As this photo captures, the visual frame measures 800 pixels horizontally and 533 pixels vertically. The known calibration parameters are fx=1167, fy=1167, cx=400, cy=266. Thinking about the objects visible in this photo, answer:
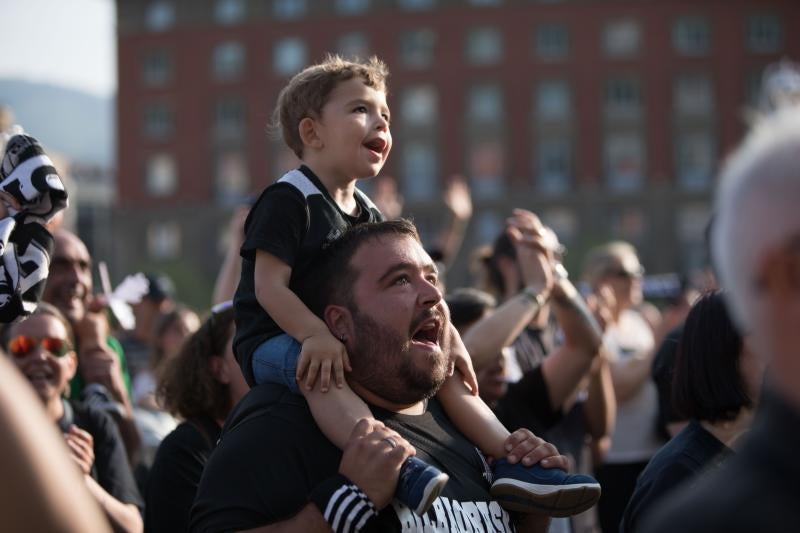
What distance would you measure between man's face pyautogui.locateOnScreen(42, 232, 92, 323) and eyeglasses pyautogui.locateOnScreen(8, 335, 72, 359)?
976 mm

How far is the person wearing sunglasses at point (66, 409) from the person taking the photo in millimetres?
4312

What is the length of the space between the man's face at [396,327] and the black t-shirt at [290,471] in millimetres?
125

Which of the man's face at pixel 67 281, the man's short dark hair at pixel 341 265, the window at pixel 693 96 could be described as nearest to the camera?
the man's short dark hair at pixel 341 265

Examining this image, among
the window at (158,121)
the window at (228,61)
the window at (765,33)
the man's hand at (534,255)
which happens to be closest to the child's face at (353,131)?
the man's hand at (534,255)

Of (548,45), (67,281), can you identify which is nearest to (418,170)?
(548,45)

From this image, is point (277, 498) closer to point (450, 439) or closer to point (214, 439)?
point (450, 439)

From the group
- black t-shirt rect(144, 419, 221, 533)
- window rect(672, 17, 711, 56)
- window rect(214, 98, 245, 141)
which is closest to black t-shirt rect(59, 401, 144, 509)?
black t-shirt rect(144, 419, 221, 533)

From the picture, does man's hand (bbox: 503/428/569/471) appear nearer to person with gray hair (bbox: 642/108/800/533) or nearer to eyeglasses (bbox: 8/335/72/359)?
person with gray hair (bbox: 642/108/800/533)

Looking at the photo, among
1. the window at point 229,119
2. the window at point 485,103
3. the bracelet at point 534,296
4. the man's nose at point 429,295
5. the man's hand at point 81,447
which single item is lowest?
the window at point 229,119

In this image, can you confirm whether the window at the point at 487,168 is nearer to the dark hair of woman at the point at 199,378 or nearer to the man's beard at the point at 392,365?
the dark hair of woman at the point at 199,378

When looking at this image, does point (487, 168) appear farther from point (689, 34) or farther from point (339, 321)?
point (339, 321)

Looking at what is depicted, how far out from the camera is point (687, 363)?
3.68 meters

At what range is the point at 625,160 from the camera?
57.0 metres

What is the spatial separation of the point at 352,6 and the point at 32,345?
56135 millimetres
